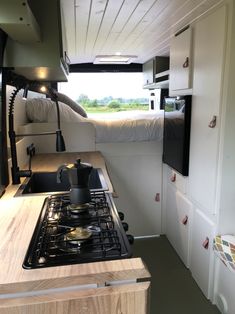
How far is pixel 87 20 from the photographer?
2291 mm

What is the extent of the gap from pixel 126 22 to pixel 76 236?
202 cm

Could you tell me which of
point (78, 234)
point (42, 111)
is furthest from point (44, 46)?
point (42, 111)

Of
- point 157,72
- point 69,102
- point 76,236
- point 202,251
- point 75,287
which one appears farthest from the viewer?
point 157,72

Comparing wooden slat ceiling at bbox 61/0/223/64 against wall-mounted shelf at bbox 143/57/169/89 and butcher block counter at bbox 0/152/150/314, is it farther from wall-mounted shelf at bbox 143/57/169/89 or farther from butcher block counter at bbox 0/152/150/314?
butcher block counter at bbox 0/152/150/314

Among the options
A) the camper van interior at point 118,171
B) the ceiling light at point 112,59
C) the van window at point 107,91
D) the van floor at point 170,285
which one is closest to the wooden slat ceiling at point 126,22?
the camper van interior at point 118,171

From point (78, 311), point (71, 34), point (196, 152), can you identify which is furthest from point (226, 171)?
point (71, 34)

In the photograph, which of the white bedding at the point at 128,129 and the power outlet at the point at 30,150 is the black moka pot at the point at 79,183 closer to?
the power outlet at the point at 30,150

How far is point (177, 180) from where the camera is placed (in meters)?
2.58

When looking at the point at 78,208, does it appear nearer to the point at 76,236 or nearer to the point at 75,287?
the point at 76,236

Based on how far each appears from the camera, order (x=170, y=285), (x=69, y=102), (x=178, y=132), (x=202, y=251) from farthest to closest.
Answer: (x=69, y=102) → (x=178, y=132) → (x=170, y=285) → (x=202, y=251)

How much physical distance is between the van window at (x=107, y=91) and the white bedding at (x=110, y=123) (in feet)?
5.58

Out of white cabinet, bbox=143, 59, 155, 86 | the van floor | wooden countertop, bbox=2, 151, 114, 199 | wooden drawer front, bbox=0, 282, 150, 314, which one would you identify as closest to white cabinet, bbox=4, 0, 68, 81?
wooden countertop, bbox=2, 151, 114, 199

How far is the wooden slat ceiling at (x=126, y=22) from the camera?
1.91 m

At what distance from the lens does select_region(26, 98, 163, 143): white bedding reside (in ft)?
8.95
